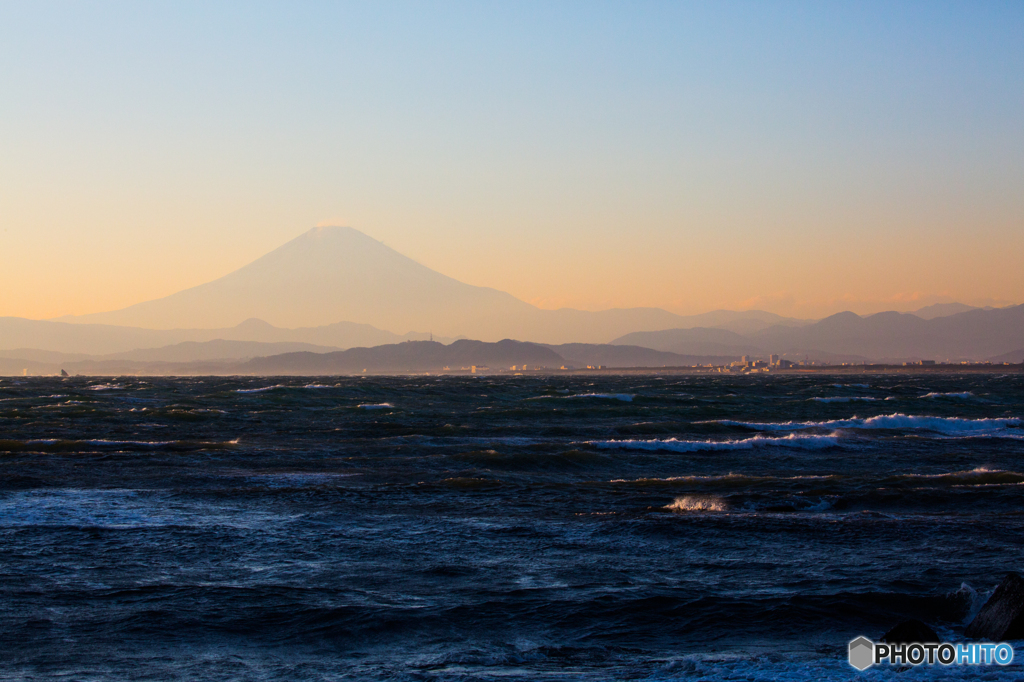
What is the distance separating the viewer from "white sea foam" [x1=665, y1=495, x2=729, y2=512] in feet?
51.4

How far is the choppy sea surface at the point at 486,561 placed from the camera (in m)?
8.09

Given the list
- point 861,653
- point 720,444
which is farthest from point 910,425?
point 861,653

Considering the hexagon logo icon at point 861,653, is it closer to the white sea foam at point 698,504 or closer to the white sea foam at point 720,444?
the white sea foam at point 698,504

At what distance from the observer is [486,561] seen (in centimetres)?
1160

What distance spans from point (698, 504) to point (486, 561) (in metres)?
6.14

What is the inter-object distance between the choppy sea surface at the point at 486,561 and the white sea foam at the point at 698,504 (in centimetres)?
12

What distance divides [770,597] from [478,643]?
12.1 feet

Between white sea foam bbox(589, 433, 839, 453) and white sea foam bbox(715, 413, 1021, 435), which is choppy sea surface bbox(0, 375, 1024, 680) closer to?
white sea foam bbox(589, 433, 839, 453)

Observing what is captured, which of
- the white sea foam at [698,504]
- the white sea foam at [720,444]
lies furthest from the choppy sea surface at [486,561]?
the white sea foam at [720,444]

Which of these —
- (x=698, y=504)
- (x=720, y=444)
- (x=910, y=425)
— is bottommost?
(x=910, y=425)

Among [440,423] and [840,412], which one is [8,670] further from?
[840,412]

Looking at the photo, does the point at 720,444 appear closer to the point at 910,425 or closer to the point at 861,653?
the point at 910,425

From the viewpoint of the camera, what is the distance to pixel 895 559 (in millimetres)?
11641

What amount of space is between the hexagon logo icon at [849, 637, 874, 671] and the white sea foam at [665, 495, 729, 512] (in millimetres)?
7139
